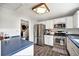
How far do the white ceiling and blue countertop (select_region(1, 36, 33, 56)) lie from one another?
0.93ft

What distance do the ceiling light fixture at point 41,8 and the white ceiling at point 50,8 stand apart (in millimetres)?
31

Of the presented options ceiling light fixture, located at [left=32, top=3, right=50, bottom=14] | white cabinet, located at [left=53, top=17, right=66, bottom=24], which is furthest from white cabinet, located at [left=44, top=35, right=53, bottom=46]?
ceiling light fixture, located at [left=32, top=3, right=50, bottom=14]

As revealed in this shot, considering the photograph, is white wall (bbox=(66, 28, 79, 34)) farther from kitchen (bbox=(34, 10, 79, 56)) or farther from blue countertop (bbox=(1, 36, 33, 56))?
blue countertop (bbox=(1, 36, 33, 56))

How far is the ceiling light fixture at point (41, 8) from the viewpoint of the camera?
73 centimetres

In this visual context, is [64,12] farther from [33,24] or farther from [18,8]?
[18,8]

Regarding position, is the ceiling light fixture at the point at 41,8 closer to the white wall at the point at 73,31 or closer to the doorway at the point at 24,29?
the doorway at the point at 24,29

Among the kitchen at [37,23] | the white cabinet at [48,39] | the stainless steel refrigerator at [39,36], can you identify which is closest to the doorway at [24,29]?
the kitchen at [37,23]

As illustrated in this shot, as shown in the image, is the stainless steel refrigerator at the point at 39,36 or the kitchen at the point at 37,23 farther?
the stainless steel refrigerator at the point at 39,36

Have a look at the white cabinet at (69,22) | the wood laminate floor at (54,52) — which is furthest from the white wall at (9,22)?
the white cabinet at (69,22)

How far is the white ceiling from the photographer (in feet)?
2.31

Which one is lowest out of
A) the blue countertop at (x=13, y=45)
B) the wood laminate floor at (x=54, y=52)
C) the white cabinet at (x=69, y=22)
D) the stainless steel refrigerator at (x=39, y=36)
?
the wood laminate floor at (x=54, y=52)

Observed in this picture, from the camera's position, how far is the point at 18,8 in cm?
73

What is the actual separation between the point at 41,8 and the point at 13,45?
1.66 ft

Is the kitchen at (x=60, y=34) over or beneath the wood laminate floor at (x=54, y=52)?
over
